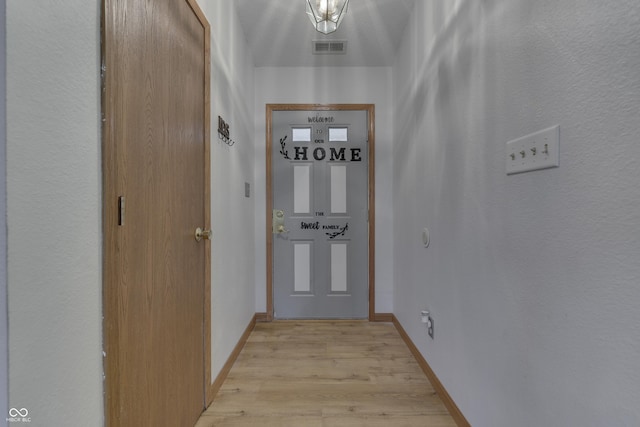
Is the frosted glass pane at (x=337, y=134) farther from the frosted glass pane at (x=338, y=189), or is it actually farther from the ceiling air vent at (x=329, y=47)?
the ceiling air vent at (x=329, y=47)

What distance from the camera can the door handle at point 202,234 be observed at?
1602mm

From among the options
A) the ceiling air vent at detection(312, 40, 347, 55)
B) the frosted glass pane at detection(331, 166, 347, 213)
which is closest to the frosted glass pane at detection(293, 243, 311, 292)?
the frosted glass pane at detection(331, 166, 347, 213)

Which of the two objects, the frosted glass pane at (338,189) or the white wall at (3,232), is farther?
the frosted glass pane at (338,189)

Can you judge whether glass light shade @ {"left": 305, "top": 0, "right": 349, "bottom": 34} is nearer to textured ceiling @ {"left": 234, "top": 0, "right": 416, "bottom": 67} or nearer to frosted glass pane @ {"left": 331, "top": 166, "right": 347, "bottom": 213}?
textured ceiling @ {"left": 234, "top": 0, "right": 416, "bottom": 67}

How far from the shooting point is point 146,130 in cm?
113

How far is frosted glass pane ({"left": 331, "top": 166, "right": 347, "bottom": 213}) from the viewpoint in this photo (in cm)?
313

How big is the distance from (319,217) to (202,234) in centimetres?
160

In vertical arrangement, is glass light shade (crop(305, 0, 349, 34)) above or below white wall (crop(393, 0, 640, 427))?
above

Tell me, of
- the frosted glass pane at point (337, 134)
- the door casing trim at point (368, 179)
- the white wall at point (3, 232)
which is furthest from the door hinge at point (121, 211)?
the frosted glass pane at point (337, 134)

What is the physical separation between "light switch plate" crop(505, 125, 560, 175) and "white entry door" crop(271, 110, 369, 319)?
203 cm

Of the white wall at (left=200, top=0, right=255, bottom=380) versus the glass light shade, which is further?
the white wall at (left=200, top=0, right=255, bottom=380)
